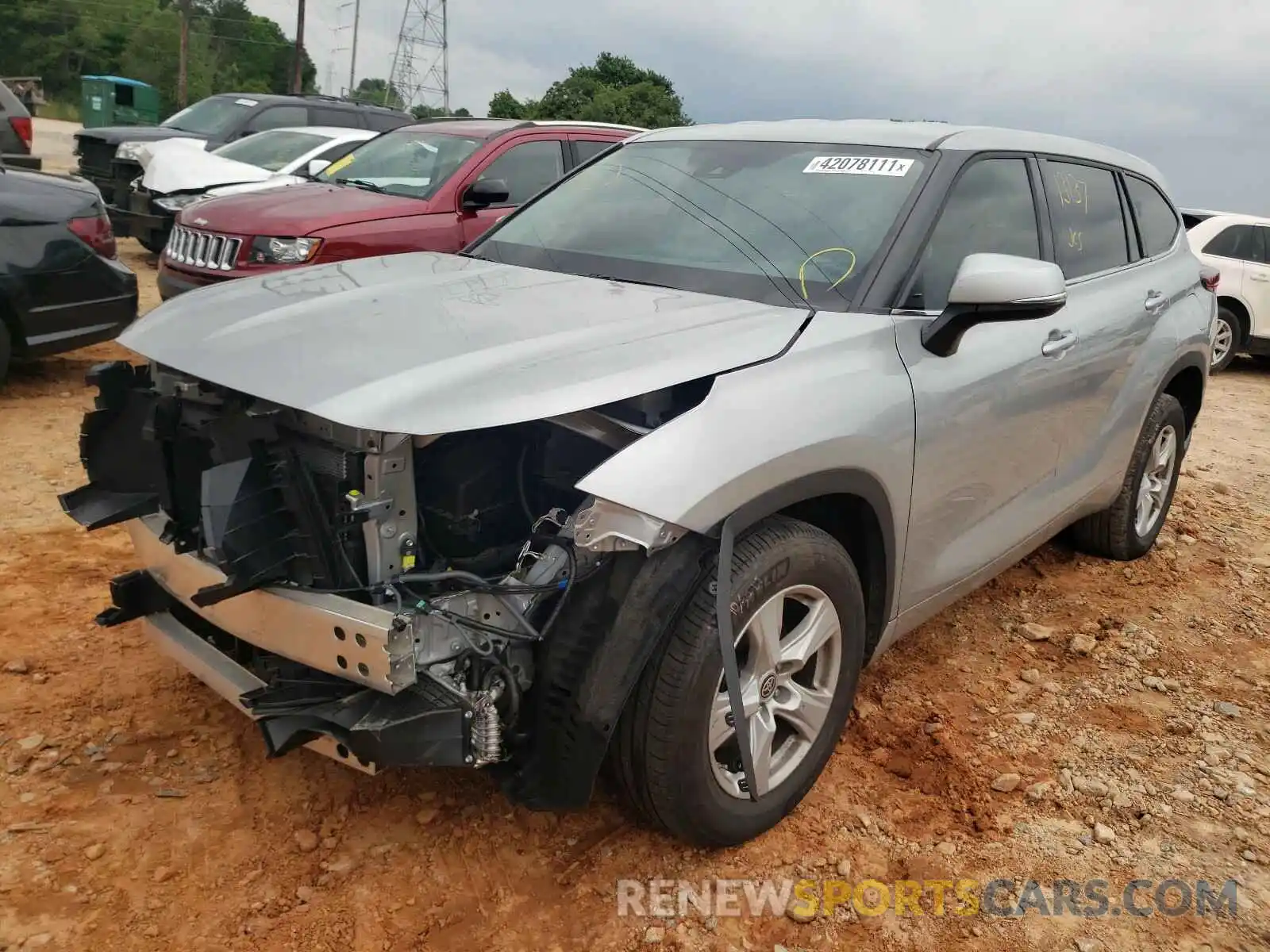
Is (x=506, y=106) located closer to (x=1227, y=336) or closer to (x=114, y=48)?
(x=1227, y=336)

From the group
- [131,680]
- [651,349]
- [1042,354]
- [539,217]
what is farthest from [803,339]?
[131,680]

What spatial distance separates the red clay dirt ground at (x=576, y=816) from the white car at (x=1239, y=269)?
805 cm

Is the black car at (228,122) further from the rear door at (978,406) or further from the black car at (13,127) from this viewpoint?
the rear door at (978,406)

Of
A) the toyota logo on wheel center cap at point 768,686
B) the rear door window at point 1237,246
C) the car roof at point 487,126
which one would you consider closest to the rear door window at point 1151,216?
the toyota logo on wheel center cap at point 768,686

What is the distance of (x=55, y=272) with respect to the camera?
560cm

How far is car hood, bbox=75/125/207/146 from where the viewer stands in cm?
1114

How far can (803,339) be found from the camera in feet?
8.33

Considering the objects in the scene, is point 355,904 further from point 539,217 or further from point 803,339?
point 539,217

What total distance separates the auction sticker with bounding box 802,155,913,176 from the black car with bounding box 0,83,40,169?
8.57m

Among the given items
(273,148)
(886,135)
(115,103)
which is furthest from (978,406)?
(115,103)

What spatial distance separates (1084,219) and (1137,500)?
4.73ft

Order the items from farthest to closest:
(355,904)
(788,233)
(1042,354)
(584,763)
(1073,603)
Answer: (1073,603)
(1042,354)
(788,233)
(355,904)
(584,763)

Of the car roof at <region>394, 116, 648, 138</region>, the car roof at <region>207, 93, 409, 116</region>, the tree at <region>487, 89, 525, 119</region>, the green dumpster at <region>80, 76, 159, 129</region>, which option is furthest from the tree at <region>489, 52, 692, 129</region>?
the car roof at <region>394, 116, 648, 138</region>

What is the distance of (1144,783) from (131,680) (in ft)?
10.6
